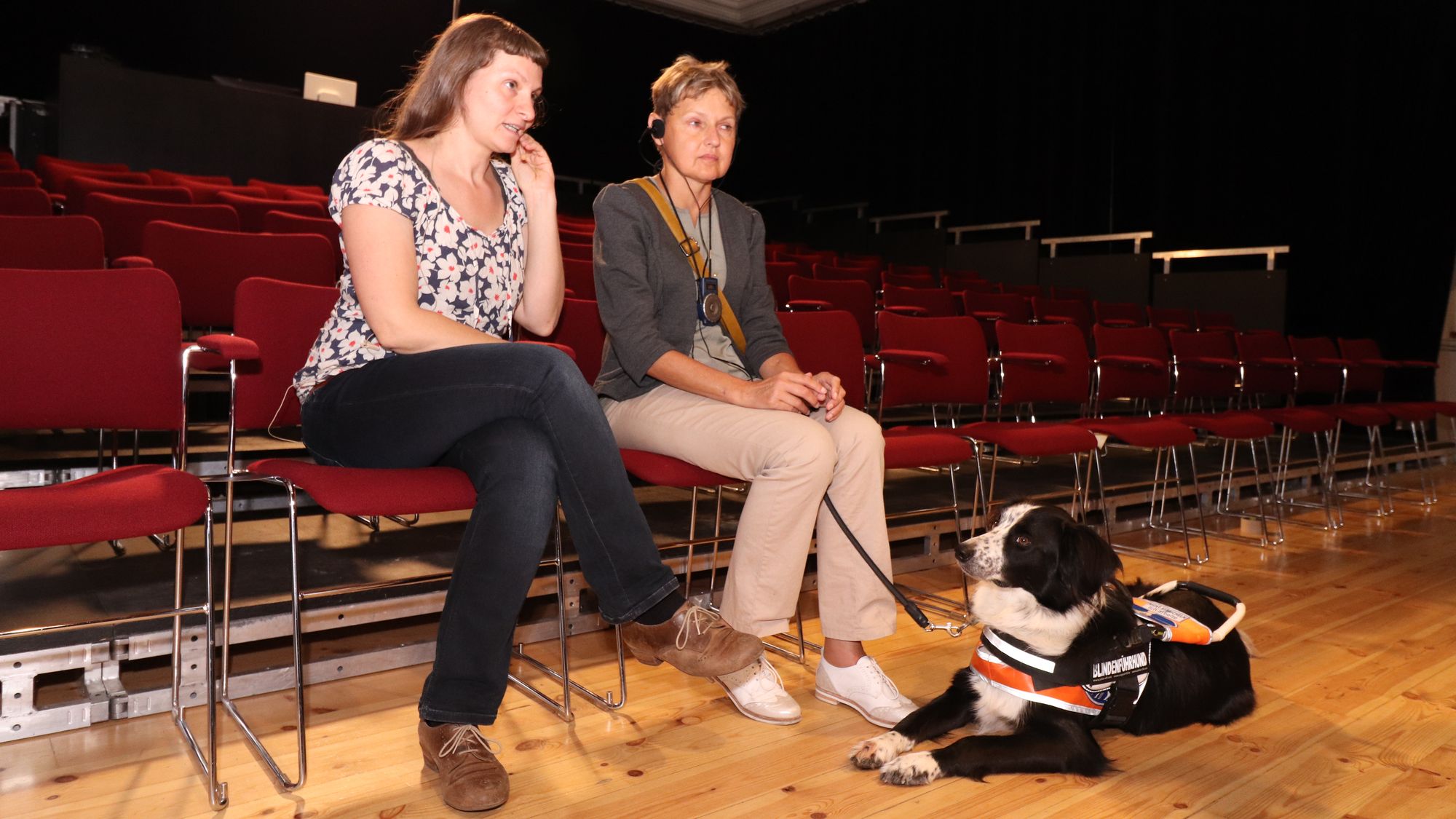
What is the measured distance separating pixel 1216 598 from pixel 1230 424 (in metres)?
2.41

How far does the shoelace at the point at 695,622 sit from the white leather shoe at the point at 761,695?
21 cm

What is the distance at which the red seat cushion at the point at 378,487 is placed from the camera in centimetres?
149

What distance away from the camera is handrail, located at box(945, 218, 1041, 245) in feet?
32.0

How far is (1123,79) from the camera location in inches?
376

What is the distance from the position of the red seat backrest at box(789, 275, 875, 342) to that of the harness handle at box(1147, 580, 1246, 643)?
2.14 m

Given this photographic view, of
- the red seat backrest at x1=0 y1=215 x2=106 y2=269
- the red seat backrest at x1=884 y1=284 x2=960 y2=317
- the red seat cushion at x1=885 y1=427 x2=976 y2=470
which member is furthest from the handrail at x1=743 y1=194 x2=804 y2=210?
the red seat backrest at x1=0 y1=215 x2=106 y2=269

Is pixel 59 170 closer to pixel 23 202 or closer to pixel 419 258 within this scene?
pixel 23 202

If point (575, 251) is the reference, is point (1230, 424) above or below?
below

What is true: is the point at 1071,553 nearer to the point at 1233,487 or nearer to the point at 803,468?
the point at 803,468

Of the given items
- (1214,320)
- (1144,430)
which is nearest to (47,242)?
(1144,430)

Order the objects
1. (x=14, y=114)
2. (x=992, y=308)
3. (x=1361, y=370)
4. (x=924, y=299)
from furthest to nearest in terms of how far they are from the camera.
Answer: (x=14, y=114) → (x=1361, y=370) → (x=992, y=308) → (x=924, y=299)

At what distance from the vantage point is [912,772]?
1580 mm

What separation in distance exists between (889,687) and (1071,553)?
1.53 ft

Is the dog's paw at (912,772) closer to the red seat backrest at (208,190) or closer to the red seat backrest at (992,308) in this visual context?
the red seat backrest at (992,308)
